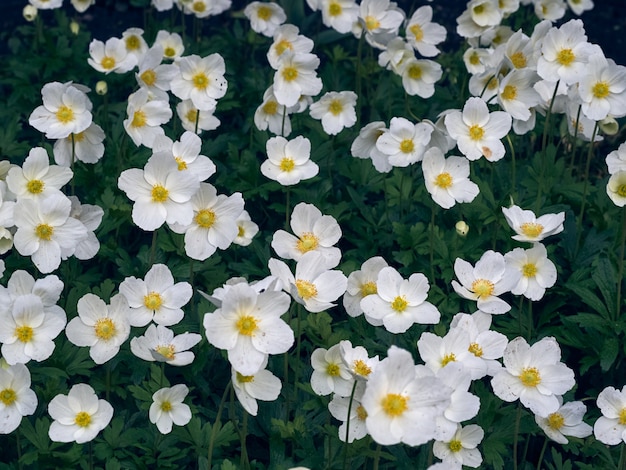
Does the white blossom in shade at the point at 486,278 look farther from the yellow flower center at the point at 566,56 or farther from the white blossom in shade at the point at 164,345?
the yellow flower center at the point at 566,56

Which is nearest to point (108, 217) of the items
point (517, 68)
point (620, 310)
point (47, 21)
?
point (517, 68)

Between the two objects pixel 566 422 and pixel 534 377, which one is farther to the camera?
pixel 566 422

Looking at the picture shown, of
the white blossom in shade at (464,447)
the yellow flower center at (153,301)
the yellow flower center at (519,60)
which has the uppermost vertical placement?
the yellow flower center at (519,60)

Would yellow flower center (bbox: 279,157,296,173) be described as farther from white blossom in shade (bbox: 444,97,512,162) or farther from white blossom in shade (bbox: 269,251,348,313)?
white blossom in shade (bbox: 269,251,348,313)

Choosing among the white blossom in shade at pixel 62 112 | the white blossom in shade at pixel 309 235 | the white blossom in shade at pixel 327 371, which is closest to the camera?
the white blossom in shade at pixel 327 371

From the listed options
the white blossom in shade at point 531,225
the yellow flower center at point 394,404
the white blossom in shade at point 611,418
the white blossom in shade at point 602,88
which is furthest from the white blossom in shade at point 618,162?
the yellow flower center at point 394,404

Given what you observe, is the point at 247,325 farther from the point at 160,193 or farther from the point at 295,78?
the point at 295,78

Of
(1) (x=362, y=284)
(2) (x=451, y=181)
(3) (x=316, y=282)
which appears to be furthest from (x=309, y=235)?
(2) (x=451, y=181)

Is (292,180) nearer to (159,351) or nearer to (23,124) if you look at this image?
(159,351)
